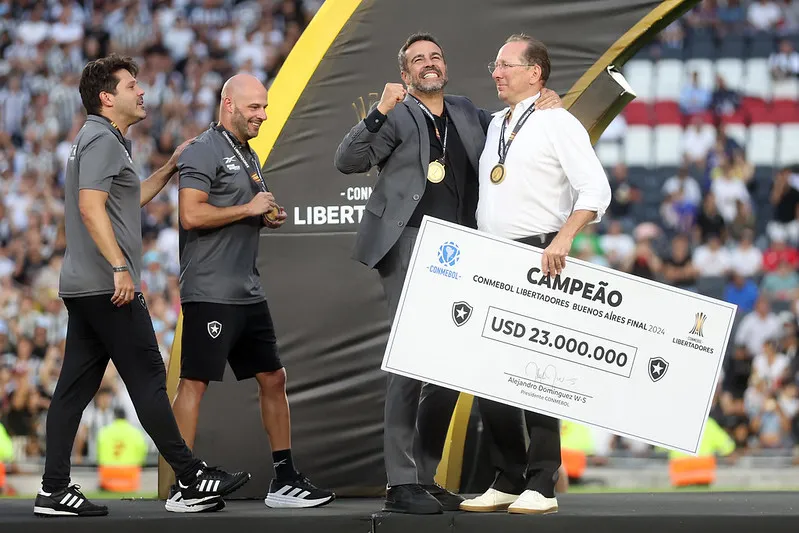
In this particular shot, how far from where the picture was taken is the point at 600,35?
5777 millimetres

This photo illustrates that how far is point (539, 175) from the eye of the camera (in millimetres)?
4637

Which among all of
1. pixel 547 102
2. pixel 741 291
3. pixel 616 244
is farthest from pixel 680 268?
pixel 547 102

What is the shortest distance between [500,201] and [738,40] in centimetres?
1103

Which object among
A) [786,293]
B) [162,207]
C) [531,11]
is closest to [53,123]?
[162,207]

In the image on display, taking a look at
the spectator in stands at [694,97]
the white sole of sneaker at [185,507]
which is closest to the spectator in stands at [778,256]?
the spectator in stands at [694,97]

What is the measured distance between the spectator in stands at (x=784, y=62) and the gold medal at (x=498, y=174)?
35.6ft

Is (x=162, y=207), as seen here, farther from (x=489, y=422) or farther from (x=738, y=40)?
(x=489, y=422)

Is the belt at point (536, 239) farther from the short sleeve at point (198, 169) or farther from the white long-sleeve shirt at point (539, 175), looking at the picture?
the short sleeve at point (198, 169)

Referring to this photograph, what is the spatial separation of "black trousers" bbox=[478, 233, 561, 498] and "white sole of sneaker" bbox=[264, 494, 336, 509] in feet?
2.46

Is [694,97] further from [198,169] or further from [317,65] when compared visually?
[198,169]

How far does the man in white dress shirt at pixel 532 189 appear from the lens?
15.0 feet

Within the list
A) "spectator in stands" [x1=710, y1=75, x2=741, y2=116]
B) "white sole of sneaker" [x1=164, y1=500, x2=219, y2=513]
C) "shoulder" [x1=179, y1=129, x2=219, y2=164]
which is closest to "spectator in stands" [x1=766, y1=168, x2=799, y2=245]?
"spectator in stands" [x1=710, y1=75, x2=741, y2=116]

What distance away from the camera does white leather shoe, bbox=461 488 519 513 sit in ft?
15.5

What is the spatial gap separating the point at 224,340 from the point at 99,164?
2.82 ft
